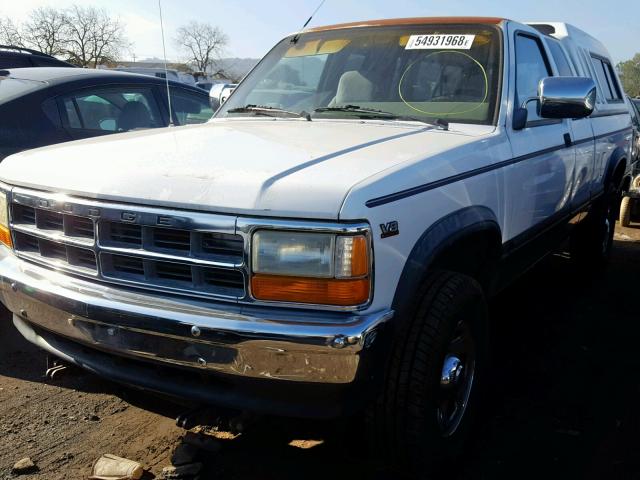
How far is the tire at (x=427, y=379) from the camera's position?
7.26 ft

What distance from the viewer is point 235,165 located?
7.22ft

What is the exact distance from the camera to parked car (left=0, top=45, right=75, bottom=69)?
24.8ft

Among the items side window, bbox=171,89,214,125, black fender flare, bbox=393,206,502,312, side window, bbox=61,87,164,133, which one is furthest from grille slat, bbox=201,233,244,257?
side window, bbox=171,89,214,125

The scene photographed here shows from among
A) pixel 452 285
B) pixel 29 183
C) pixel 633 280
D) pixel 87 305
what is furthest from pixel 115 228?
pixel 633 280

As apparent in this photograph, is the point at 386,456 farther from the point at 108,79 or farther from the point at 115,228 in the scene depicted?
the point at 108,79

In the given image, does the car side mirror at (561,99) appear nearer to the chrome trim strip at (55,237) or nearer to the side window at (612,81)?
the chrome trim strip at (55,237)

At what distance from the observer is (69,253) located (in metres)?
2.40

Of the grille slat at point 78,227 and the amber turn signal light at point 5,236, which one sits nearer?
the grille slat at point 78,227

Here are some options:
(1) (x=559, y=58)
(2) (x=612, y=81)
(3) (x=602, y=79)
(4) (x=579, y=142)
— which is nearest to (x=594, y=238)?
(3) (x=602, y=79)

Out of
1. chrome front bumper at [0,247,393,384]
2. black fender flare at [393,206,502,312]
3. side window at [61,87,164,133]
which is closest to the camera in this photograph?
chrome front bumper at [0,247,393,384]

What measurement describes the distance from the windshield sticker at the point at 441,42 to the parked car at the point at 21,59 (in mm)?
5861

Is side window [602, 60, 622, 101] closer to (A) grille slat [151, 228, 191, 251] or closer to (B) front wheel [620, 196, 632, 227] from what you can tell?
(B) front wheel [620, 196, 632, 227]

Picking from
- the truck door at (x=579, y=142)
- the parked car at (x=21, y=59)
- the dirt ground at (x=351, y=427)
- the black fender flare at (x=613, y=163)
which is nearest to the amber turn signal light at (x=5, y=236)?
the dirt ground at (x=351, y=427)

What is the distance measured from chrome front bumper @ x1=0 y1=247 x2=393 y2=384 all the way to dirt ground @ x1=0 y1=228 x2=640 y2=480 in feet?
1.82
